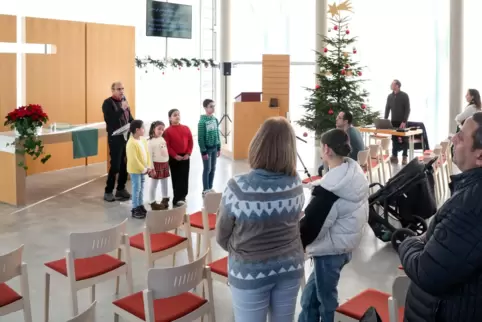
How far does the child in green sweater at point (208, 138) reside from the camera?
26.9 feet

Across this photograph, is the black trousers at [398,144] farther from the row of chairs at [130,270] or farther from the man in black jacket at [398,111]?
the row of chairs at [130,270]

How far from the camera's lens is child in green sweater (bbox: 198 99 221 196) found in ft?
26.9

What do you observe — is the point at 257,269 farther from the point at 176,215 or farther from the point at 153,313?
the point at 176,215

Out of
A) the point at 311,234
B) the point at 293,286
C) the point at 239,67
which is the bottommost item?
the point at 293,286

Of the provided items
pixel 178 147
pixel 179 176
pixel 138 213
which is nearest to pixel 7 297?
pixel 138 213

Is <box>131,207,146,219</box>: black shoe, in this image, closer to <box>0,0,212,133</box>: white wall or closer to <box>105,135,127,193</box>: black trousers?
<box>105,135,127,193</box>: black trousers

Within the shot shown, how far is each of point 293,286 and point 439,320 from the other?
1.09 metres

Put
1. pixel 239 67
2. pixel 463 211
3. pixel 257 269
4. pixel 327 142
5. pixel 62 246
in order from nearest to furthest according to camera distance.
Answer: pixel 463 211 → pixel 257 269 → pixel 327 142 → pixel 62 246 → pixel 239 67

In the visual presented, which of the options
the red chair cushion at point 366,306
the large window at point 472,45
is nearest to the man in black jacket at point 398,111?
the large window at point 472,45

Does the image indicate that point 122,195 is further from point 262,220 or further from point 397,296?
point 397,296

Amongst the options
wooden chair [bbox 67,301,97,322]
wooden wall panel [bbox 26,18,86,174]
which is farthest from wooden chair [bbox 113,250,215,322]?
wooden wall panel [bbox 26,18,86,174]

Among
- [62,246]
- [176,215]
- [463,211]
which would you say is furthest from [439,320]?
[62,246]

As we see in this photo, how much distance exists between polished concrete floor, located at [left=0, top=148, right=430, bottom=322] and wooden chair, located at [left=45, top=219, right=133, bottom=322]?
15cm

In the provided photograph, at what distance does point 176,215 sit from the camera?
15.8 feet
